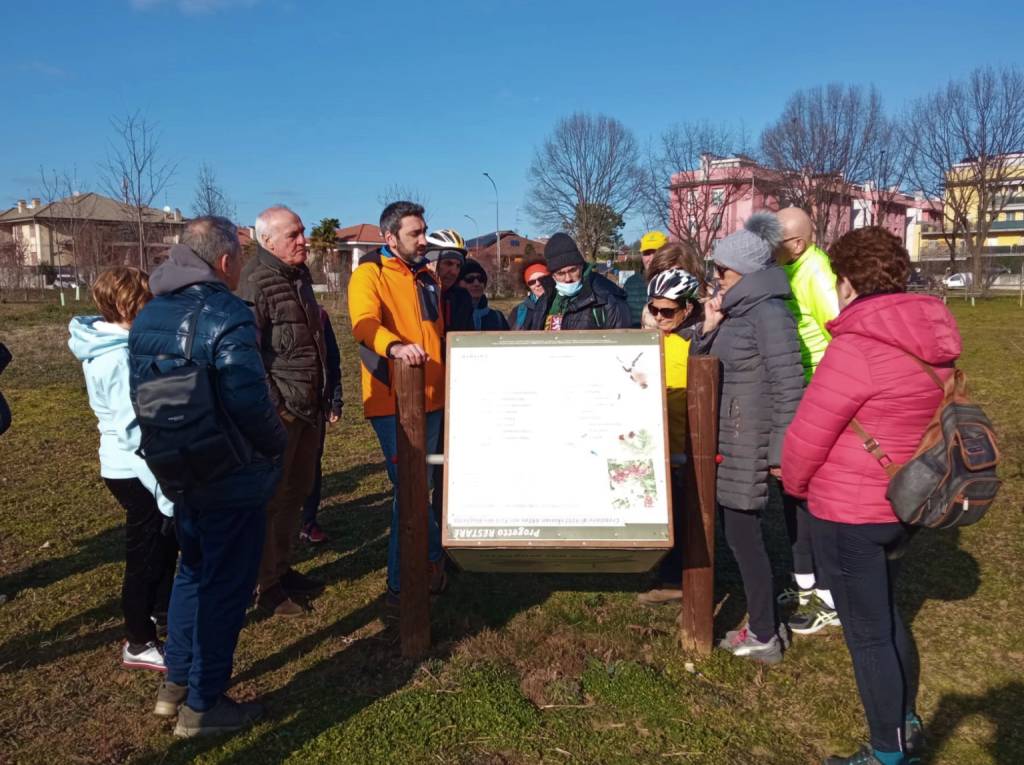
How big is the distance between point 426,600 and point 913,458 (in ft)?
7.23

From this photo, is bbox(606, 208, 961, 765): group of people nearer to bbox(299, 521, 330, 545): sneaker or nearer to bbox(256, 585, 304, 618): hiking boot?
bbox(256, 585, 304, 618): hiking boot

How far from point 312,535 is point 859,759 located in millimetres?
3632

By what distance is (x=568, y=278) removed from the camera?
14.2ft

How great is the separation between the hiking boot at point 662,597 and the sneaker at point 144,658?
2.46 meters

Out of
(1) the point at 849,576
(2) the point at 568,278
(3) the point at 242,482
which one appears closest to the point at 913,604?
(1) the point at 849,576

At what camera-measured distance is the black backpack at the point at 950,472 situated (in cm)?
248

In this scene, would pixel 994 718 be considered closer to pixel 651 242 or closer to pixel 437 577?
pixel 437 577

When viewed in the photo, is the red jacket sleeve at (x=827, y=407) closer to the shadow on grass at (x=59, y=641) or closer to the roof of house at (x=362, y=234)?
the shadow on grass at (x=59, y=641)

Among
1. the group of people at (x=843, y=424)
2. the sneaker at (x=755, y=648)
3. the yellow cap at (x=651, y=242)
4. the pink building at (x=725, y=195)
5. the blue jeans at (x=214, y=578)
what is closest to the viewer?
the group of people at (x=843, y=424)

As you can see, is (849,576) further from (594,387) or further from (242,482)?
(242,482)

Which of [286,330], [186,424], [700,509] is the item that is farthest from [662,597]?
[186,424]

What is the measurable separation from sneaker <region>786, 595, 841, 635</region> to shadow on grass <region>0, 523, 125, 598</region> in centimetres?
408

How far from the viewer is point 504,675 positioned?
11.6 ft

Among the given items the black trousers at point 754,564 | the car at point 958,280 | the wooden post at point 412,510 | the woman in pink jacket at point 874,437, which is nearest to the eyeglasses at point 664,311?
the black trousers at point 754,564
